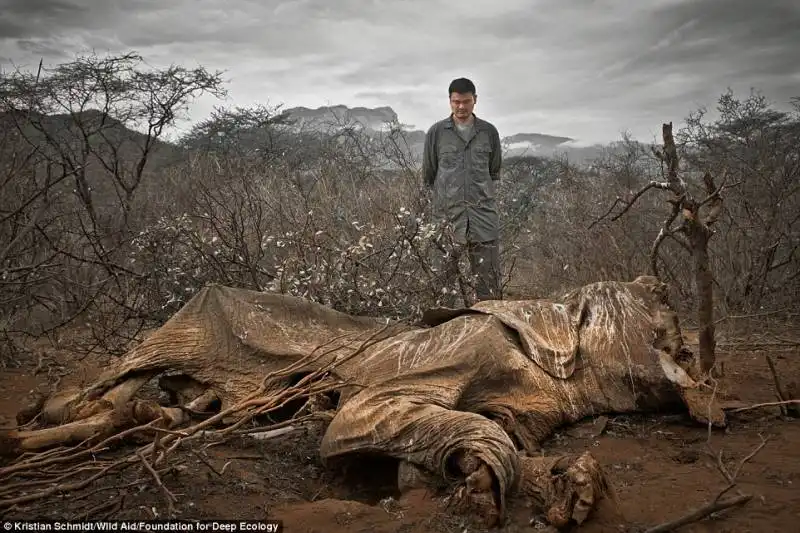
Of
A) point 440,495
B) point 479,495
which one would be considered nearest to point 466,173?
point 440,495

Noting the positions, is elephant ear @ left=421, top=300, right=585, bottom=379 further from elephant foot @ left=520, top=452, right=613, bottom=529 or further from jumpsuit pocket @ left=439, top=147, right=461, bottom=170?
jumpsuit pocket @ left=439, top=147, right=461, bottom=170

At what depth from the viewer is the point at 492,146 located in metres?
6.91

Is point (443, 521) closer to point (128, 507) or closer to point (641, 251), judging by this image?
point (128, 507)

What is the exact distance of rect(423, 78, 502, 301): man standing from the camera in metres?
6.62

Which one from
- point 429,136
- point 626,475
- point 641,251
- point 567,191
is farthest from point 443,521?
point 567,191

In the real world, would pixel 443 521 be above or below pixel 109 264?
below

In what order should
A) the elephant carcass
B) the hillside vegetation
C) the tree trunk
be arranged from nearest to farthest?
1. the elephant carcass
2. the tree trunk
3. the hillside vegetation

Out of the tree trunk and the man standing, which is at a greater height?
the man standing

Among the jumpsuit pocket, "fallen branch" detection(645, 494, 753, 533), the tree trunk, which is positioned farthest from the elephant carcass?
the jumpsuit pocket

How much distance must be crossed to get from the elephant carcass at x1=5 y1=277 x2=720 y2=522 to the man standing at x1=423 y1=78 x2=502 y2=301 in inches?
88.3

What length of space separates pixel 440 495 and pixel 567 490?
1.93 ft

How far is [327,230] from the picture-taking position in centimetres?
688

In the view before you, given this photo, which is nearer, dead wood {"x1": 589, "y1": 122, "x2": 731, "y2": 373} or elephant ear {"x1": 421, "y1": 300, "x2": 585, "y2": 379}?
elephant ear {"x1": 421, "y1": 300, "x2": 585, "y2": 379}

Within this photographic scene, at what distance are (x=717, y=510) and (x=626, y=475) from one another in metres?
0.83
